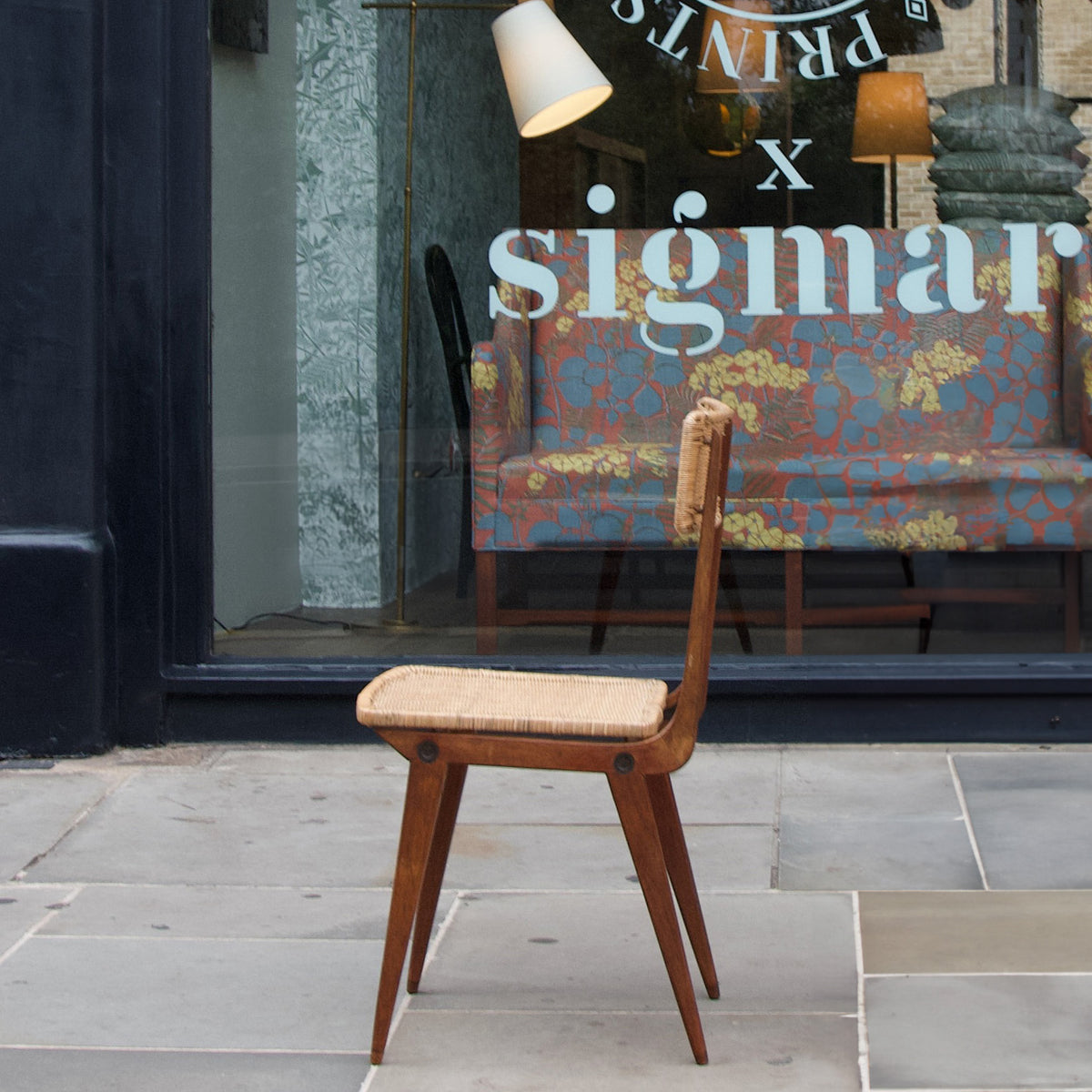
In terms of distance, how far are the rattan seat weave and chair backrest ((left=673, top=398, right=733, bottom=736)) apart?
60 millimetres

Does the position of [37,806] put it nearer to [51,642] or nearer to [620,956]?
[51,642]

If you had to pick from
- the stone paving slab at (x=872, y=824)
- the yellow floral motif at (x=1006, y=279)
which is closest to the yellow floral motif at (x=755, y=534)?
the stone paving slab at (x=872, y=824)

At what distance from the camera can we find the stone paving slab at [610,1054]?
2.44m

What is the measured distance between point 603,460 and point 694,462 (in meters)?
2.26

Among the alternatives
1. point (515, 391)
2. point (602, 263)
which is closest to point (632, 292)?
point (602, 263)

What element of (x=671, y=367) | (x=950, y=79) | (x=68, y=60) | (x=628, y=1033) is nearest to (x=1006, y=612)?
(x=671, y=367)

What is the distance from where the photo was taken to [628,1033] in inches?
104

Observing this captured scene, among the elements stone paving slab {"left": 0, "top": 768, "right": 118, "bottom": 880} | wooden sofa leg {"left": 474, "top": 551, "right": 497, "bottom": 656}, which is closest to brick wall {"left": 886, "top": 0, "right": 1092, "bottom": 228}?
wooden sofa leg {"left": 474, "top": 551, "right": 497, "bottom": 656}

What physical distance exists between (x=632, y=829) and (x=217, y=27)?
2974mm

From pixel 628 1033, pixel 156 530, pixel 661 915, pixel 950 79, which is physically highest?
pixel 950 79

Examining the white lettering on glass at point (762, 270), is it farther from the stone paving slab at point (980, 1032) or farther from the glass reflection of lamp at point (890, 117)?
the stone paving slab at point (980, 1032)

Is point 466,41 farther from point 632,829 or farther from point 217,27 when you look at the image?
point 632,829

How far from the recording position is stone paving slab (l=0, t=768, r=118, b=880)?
3652 millimetres

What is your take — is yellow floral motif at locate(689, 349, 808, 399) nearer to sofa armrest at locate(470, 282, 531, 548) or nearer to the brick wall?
sofa armrest at locate(470, 282, 531, 548)
